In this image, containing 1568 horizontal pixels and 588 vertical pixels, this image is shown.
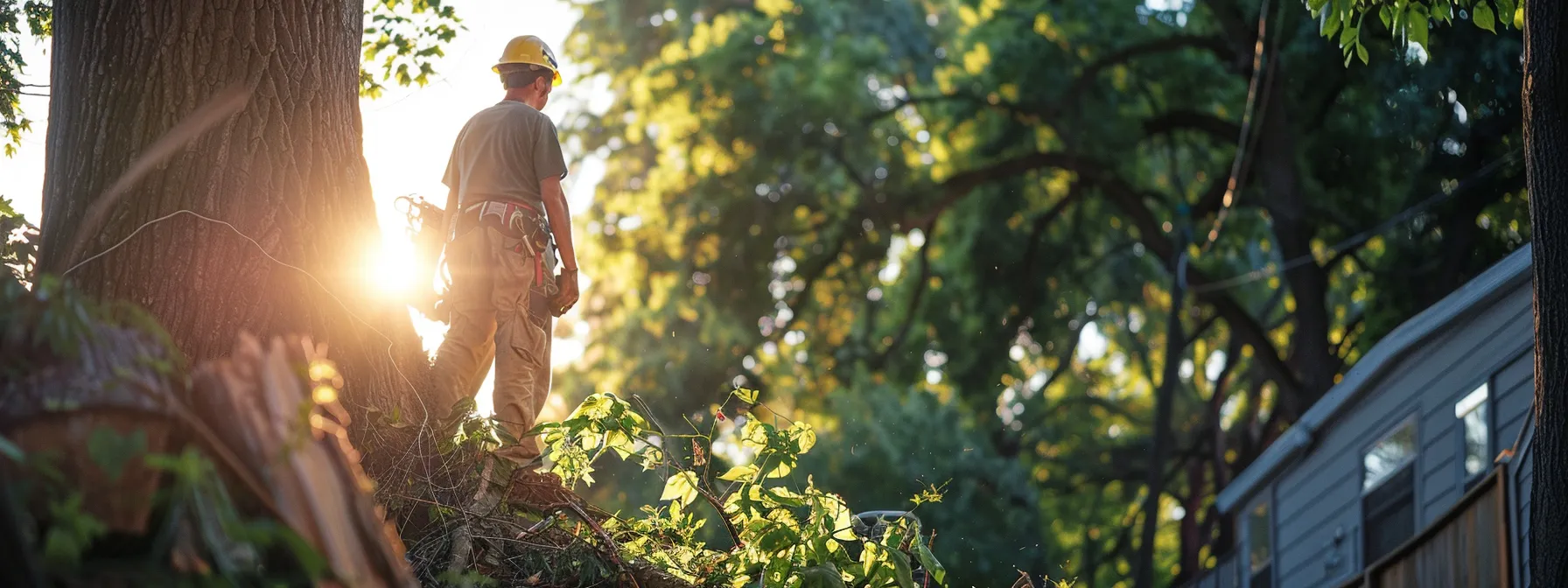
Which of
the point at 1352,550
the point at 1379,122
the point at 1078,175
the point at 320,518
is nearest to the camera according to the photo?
the point at 320,518

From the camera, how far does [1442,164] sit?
18031 mm

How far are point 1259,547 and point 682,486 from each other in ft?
55.6

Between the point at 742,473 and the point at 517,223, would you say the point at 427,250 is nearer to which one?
the point at 517,223

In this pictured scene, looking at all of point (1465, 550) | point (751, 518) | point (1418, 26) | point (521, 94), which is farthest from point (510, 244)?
point (1465, 550)

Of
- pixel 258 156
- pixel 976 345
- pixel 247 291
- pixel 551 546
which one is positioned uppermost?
pixel 976 345

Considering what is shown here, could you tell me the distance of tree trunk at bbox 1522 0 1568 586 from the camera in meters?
5.95

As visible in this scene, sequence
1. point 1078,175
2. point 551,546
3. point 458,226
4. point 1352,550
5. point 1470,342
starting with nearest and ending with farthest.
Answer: point 551,546 → point 458,226 → point 1470,342 → point 1352,550 → point 1078,175

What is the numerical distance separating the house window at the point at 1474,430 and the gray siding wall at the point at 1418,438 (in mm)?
61

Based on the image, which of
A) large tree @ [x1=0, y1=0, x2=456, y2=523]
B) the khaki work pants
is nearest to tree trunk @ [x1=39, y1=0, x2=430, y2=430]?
large tree @ [x1=0, y1=0, x2=456, y2=523]

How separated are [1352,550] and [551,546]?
39.4 feet

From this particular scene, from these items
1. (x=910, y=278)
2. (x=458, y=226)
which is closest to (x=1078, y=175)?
(x=910, y=278)

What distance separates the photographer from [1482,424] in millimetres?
13305

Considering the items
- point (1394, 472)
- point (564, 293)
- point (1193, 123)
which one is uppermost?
point (1193, 123)

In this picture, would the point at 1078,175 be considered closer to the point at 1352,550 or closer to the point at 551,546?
the point at 1352,550
